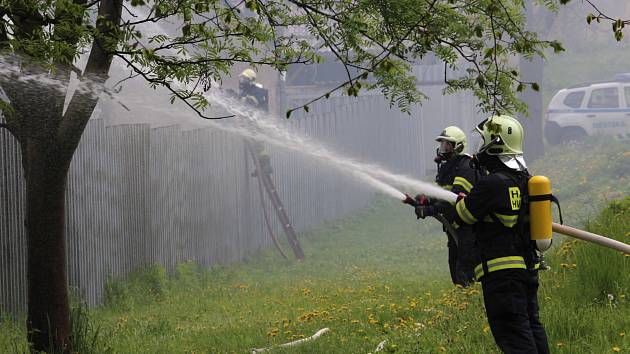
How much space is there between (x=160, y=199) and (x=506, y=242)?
8.28m

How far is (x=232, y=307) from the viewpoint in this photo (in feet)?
34.1

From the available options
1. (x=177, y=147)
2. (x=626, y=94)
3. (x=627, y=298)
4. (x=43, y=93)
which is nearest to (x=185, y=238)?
(x=177, y=147)

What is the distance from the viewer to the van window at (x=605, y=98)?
80.3 ft

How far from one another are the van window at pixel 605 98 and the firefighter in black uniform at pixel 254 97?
38.3 feet

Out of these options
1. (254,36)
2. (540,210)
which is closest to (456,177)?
(540,210)

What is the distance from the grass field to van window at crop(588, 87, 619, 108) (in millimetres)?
10458

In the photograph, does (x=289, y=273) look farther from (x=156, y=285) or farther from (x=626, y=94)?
(x=626, y=94)

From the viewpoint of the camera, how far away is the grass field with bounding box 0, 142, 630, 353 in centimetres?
645

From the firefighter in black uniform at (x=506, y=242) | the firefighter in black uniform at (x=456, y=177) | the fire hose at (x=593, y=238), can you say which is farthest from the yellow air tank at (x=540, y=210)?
the firefighter in black uniform at (x=456, y=177)

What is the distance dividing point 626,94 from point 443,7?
1958 cm

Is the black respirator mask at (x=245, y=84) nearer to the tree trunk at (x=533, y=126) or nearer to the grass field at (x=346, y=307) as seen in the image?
the grass field at (x=346, y=307)

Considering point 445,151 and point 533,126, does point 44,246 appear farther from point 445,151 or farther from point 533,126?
point 533,126

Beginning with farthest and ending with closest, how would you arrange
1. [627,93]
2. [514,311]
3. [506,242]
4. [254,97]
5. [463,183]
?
[627,93]
[254,97]
[463,183]
[506,242]
[514,311]

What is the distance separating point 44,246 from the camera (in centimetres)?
669
